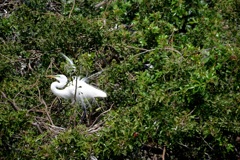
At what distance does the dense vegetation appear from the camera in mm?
5129

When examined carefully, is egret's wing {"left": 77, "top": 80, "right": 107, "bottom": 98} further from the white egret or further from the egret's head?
the egret's head

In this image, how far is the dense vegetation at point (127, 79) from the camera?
513cm

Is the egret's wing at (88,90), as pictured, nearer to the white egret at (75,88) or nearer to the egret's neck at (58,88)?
the white egret at (75,88)

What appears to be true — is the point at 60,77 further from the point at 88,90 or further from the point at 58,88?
the point at 88,90

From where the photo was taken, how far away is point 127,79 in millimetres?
5676

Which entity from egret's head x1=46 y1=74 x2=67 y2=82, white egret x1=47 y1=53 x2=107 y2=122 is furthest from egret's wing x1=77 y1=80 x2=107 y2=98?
egret's head x1=46 y1=74 x2=67 y2=82

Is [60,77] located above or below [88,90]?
above

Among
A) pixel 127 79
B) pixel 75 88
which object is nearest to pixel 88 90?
pixel 75 88

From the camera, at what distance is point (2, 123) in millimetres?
5062

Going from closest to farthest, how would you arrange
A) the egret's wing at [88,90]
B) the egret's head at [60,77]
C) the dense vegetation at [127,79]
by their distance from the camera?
the dense vegetation at [127,79] → the egret's wing at [88,90] → the egret's head at [60,77]

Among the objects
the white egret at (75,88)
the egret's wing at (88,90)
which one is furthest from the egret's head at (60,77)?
the egret's wing at (88,90)

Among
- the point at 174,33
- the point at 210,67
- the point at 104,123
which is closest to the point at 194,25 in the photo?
the point at 174,33

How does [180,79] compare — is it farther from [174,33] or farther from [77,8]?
[77,8]

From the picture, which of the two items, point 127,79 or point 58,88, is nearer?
point 127,79
